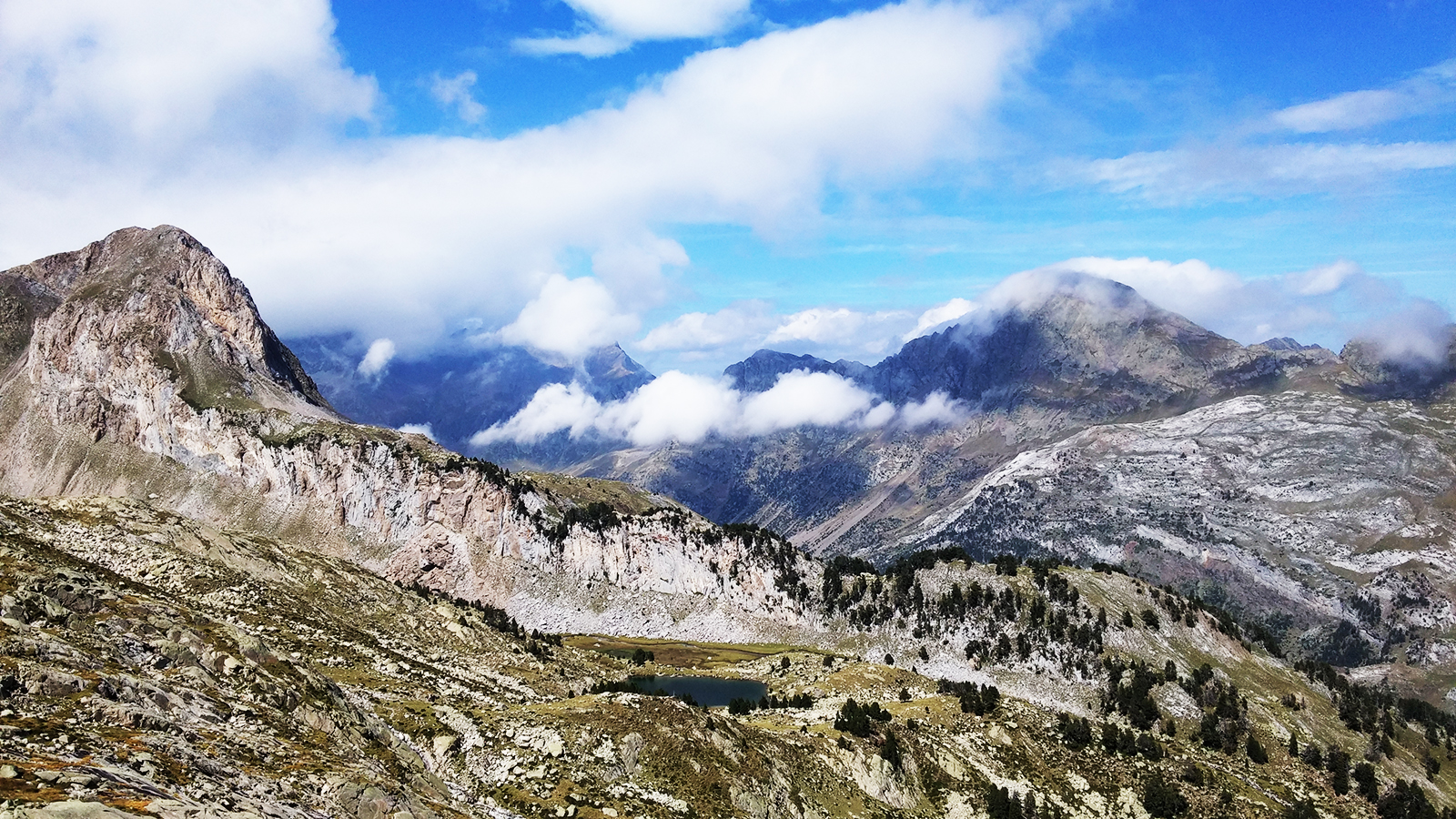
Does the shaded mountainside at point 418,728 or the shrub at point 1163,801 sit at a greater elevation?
the shaded mountainside at point 418,728

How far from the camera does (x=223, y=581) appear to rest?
104m

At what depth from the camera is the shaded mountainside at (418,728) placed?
4234 cm

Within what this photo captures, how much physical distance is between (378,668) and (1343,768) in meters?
189

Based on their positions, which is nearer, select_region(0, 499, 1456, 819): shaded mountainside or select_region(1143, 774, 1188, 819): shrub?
select_region(0, 499, 1456, 819): shaded mountainside

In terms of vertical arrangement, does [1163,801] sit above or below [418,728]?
below

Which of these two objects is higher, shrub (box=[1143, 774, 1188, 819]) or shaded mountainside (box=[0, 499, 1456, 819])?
shaded mountainside (box=[0, 499, 1456, 819])

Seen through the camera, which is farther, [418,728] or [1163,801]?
[1163,801]

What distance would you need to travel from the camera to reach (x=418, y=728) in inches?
3155

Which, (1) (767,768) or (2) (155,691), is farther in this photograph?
(1) (767,768)

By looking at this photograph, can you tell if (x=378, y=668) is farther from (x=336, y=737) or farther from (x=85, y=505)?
(x=85, y=505)

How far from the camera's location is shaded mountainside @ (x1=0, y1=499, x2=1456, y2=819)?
139 feet

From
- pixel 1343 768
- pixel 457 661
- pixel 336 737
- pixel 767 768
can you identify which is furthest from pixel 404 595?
pixel 1343 768

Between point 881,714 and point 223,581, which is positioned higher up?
point 223,581

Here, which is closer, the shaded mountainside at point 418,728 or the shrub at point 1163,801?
the shaded mountainside at point 418,728
